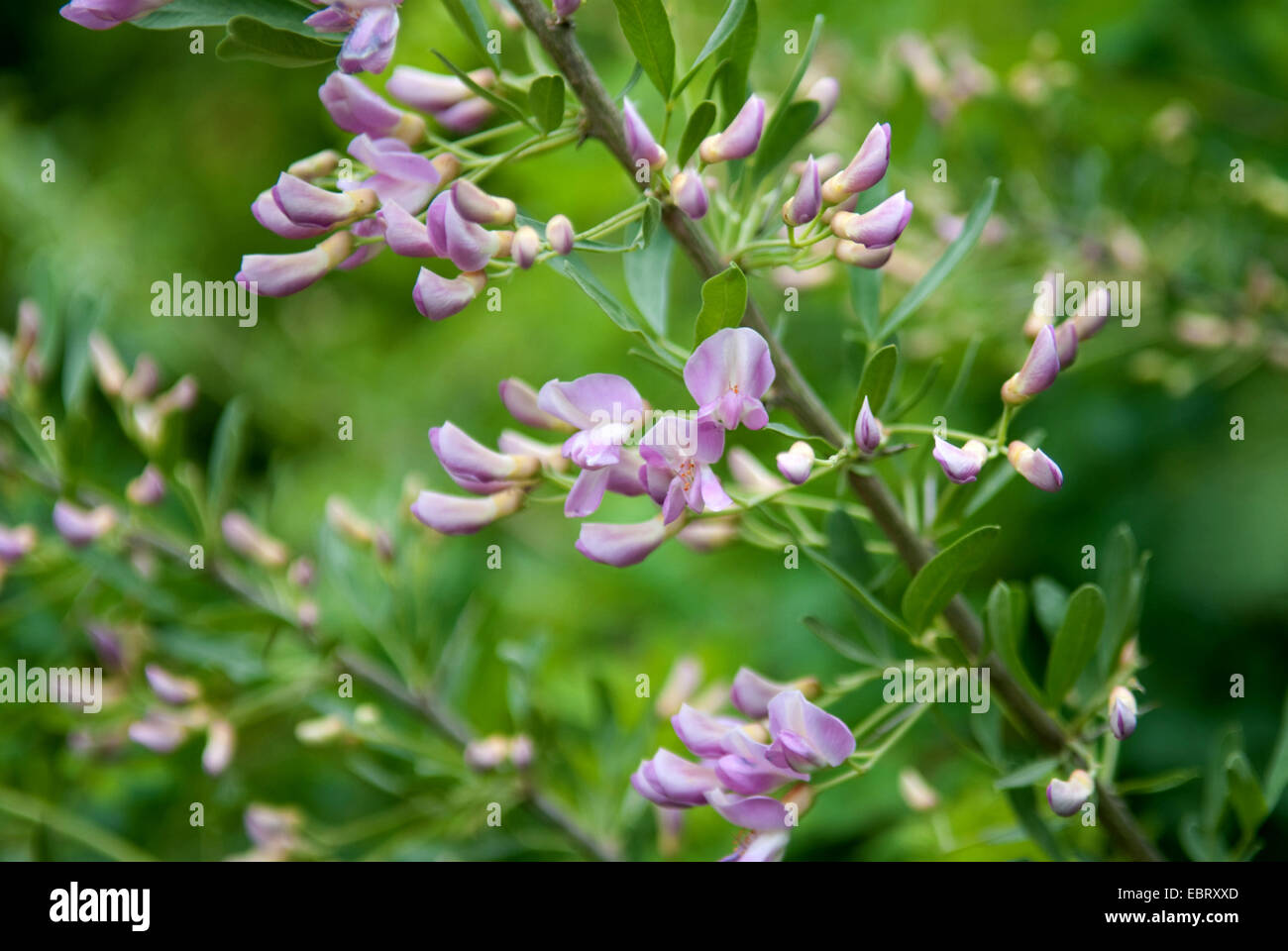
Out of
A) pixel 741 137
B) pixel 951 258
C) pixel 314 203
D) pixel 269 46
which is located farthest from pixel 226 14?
pixel 951 258

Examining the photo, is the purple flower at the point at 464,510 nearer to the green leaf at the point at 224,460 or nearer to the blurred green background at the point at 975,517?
the blurred green background at the point at 975,517

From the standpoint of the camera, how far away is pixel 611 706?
1.34m

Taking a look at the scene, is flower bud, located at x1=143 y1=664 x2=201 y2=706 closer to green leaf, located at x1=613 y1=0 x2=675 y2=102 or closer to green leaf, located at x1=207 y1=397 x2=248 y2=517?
green leaf, located at x1=207 y1=397 x2=248 y2=517

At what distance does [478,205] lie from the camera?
0.79 m

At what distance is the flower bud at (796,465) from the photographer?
0.76 m

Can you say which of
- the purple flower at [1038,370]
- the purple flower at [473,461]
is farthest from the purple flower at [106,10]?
the purple flower at [1038,370]

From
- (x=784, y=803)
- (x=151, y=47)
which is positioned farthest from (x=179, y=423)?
(x=151, y=47)

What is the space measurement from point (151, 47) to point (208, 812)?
3174 millimetres

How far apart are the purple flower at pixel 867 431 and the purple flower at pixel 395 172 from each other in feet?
1.15

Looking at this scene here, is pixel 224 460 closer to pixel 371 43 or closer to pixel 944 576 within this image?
pixel 371 43

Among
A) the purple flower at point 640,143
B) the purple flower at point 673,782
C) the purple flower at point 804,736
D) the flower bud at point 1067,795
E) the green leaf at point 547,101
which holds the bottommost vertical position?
the flower bud at point 1067,795

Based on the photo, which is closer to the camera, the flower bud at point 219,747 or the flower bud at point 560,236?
the flower bud at point 560,236

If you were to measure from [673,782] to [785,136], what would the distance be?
52 cm
